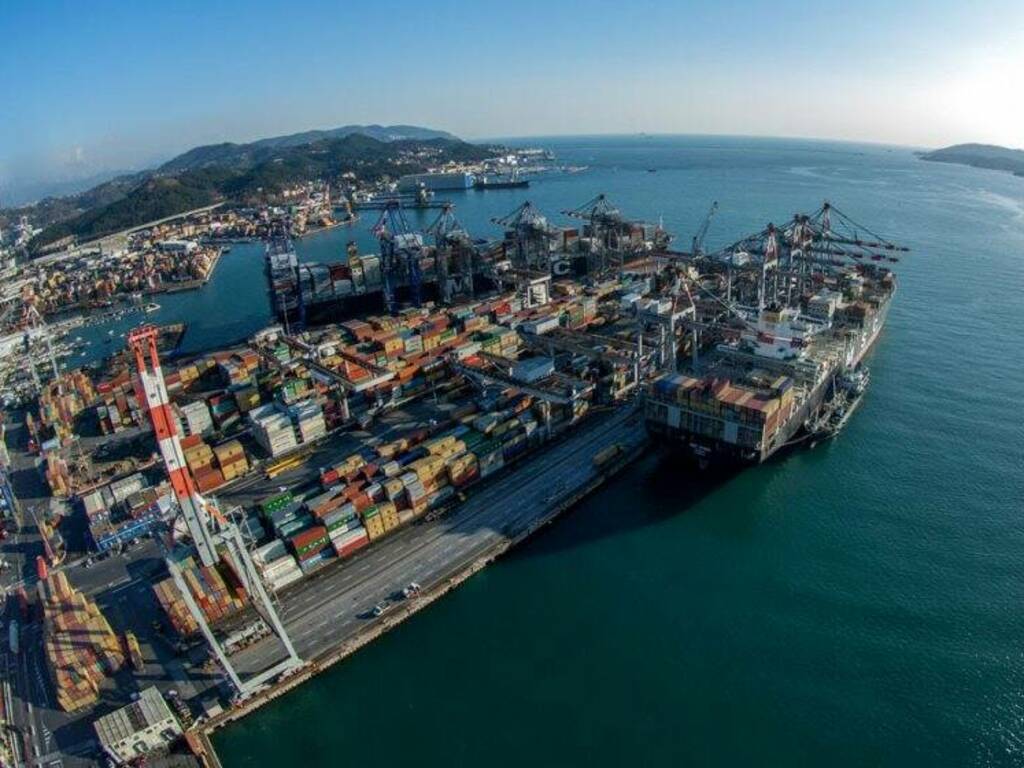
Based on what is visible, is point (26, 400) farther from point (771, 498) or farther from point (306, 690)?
point (771, 498)

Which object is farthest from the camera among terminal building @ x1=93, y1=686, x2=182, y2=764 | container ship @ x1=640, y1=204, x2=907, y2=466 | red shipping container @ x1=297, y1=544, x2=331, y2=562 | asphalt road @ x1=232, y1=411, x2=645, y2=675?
container ship @ x1=640, y1=204, x2=907, y2=466

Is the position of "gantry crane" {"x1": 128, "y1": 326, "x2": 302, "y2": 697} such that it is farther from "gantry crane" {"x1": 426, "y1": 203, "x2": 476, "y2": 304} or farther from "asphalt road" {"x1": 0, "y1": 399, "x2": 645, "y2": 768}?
"gantry crane" {"x1": 426, "y1": 203, "x2": 476, "y2": 304}

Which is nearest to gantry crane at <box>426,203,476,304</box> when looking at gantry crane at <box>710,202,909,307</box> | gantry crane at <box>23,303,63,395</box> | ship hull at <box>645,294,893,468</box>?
gantry crane at <box>710,202,909,307</box>

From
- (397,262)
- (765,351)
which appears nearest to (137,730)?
(765,351)

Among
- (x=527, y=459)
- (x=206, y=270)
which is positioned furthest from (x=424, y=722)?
(x=206, y=270)

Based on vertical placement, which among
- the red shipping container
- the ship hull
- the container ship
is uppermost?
the container ship

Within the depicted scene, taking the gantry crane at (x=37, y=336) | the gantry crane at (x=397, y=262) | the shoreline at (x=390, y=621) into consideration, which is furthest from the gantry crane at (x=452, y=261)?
the shoreline at (x=390, y=621)

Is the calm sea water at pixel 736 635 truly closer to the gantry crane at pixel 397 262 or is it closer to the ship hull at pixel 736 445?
the ship hull at pixel 736 445
